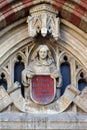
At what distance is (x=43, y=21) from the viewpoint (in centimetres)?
694

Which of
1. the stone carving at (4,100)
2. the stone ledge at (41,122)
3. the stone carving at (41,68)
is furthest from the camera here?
the stone carving at (41,68)

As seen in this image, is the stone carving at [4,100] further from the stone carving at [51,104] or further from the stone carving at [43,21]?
the stone carving at [43,21]

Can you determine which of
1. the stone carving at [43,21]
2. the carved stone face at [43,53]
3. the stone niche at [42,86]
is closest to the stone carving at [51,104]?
the stone niche at [42,86]

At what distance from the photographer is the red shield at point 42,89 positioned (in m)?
6.81

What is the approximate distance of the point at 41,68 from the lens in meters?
6.94

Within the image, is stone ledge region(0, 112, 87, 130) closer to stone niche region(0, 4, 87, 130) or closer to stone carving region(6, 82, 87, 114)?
stone niche region(0, 4, 87, 130)

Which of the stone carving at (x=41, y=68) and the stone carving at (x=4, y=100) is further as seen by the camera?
the stone carving at (x=41, y=68)

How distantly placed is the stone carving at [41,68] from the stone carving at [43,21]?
0.71 ft

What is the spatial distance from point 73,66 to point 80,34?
1.36ft

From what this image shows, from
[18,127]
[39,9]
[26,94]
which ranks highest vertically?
[39,9]

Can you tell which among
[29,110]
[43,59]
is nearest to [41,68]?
[43,59]

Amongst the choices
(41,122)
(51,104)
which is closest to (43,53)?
(51,104)

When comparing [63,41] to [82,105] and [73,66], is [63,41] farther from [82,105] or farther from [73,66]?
[82,105]

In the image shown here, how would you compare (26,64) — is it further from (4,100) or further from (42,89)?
(4,100)
